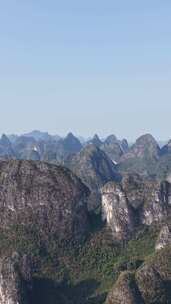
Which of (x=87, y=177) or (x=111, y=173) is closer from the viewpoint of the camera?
(x=87, y=177)

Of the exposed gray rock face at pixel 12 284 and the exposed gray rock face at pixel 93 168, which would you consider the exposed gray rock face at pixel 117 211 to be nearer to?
the exposed gray rock face at pixel 12 284

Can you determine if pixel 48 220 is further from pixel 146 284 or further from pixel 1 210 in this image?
pixel 146 284

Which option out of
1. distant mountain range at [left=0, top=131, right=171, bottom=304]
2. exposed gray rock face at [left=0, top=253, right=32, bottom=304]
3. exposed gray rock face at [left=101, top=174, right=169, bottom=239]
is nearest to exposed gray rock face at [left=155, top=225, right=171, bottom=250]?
distant mountain range at [left=0, top=131, right=171, bottom=304]

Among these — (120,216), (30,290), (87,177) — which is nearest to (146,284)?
(30,290)

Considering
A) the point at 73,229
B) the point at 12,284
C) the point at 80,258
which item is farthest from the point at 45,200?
the point at 12,284

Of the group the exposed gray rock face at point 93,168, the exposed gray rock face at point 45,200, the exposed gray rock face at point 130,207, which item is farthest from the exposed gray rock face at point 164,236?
the exposed gray rock face at point 93,168

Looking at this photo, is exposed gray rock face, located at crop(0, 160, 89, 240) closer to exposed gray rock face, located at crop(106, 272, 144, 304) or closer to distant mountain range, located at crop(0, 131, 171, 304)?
distant mountain range, located at crop(0, 131, 171, 304)
